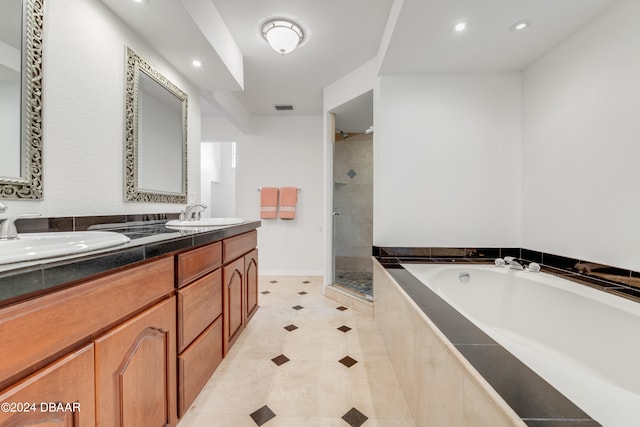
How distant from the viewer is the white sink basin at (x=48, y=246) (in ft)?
1.85

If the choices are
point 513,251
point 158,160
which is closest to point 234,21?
point 158,160

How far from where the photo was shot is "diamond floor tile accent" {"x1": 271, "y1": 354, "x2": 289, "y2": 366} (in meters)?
1.59

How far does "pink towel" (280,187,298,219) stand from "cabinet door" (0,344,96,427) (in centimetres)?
287

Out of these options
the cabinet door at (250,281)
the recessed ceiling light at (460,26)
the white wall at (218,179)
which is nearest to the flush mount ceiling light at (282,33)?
the recessed ceiling light at (460,26)

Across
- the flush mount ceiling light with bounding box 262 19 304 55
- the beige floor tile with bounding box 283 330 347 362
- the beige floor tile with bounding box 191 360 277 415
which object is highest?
the flush mount ceiling light with bounding box 262 19 304 55

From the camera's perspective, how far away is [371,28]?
1860 millimetres

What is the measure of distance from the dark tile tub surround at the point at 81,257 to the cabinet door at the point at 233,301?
30 cm

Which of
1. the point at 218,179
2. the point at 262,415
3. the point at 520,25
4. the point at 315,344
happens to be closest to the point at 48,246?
the point at 262,415

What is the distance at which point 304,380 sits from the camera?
4.70ft

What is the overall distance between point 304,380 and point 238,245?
949mm

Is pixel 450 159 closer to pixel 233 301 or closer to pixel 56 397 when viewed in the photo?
pixel 233 301

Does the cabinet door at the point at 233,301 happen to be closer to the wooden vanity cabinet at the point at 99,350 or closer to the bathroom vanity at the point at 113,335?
the bathroom vanity at the point at 113,335

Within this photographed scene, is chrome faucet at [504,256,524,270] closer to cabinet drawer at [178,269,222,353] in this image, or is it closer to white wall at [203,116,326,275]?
cabinet drawer at [178,269,222,353]

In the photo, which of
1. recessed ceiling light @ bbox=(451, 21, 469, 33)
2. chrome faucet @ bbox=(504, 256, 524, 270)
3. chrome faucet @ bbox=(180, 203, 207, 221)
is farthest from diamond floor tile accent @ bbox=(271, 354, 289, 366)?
recessed ceiling light @ bbox=(451, 21, 469, 33)
